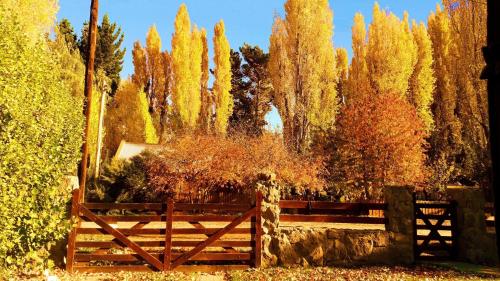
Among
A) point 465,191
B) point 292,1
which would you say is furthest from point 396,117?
point 292,1

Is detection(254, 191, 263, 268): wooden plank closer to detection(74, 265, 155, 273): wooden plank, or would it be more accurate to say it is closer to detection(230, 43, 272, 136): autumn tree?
detection(74, 265, 155, 273): wooden plank

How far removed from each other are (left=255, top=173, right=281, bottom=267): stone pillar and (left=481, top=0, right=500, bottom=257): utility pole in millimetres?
7643

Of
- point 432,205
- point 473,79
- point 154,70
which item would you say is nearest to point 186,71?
point 154,70

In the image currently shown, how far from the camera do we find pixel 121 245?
8.64 meters

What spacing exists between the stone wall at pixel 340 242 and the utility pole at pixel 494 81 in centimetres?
773

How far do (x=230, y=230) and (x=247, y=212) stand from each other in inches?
22.6

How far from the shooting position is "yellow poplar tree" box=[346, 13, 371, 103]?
3172 centimetres

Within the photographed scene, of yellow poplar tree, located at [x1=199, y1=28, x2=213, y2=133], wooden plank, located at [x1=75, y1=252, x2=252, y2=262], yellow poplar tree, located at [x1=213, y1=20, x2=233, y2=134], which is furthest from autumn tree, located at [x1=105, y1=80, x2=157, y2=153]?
wooden plank, located at [x1=75, y1=252, x2=252, y2=262]

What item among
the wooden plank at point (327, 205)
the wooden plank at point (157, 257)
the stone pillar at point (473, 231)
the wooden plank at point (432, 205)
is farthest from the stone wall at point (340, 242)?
the stone pillar at point (473, 231)

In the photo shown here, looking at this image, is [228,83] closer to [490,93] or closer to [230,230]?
[230,230]

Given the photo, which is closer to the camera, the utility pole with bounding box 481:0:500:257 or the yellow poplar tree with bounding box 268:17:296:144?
the utility pole with bounding box 481:0:500:257

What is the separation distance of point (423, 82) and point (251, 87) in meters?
20.4

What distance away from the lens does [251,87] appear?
46.0 meters

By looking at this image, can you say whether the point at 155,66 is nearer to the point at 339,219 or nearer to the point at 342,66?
the point at 342,66
